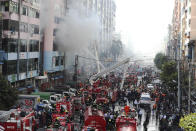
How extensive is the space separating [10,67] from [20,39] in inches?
137

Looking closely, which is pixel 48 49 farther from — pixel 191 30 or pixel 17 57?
pixel 191 30

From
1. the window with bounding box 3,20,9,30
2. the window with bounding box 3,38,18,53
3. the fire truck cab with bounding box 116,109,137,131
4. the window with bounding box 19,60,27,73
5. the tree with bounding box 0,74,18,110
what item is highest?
the window with bounding box 3,20,9,30

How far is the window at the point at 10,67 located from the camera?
25.1 meters

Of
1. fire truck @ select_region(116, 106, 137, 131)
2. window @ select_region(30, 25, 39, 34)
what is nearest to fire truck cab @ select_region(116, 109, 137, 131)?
fire truck @ select_region(116, 106, 137, 131)

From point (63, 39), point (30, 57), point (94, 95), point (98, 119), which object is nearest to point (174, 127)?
point (98, 119)

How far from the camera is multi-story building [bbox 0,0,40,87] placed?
25422 mm

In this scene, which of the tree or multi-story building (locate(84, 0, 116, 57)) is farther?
multi-story building (locate(84, 0, 116, 57))

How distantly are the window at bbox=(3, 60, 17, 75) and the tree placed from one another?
6.72 metres

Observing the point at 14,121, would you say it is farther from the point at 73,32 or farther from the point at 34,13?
the point at 73,32

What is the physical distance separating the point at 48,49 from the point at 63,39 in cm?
424

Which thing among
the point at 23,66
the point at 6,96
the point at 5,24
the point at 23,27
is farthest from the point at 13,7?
the point at 6,96

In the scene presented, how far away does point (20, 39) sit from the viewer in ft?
92.6

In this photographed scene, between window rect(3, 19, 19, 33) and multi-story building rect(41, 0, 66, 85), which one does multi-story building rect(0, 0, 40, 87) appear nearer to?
window rect(3, 19, 19, 33)

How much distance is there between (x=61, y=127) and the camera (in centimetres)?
1289
